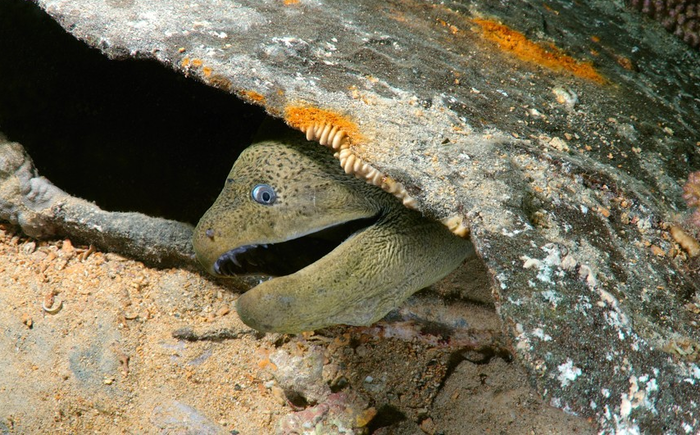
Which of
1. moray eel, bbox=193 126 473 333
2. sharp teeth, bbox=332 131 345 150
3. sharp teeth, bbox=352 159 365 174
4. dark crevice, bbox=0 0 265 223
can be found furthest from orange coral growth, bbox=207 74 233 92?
dark crevice, bbox=0 0 265 223

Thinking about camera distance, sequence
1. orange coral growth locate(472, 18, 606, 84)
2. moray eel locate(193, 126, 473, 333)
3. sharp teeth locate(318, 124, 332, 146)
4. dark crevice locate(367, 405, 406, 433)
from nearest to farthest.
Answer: sharp teeth locate(318, 124, 332, 146), moray eel locate(193, 126, 473, 333), dark crevice locate(367, 405, 406, 433), orange coral growth locate(472, 18, 606, 84)

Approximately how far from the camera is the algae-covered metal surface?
1553 mm

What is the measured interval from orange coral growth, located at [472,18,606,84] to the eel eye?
1.42 m

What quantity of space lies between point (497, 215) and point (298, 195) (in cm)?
85

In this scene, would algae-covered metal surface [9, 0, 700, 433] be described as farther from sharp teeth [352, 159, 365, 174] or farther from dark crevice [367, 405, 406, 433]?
dark crevice [367, 405, 406, 433]

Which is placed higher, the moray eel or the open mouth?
the moray eel

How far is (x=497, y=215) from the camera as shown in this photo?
1.71m

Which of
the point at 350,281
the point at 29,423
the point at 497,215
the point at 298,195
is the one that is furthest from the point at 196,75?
the point at 29,423

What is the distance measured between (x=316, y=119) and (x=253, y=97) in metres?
0.27

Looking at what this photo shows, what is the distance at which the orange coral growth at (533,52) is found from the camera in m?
2.65

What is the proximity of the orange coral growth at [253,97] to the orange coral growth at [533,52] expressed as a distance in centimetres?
136

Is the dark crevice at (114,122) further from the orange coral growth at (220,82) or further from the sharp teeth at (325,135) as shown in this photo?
the sharp teeth at (325,135)

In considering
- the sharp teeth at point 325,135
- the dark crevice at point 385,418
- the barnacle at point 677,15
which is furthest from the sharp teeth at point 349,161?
the barnacle at point 677,15

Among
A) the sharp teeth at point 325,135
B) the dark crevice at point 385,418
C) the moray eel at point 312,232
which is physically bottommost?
the dark crevice at point 385,418
